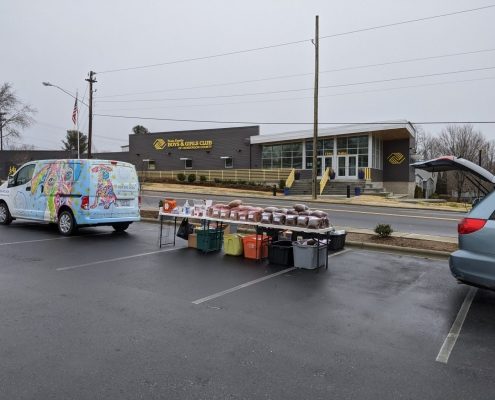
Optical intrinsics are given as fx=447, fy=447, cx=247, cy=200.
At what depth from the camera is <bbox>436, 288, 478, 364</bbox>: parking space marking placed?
176 inches

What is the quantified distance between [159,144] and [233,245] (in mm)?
44860

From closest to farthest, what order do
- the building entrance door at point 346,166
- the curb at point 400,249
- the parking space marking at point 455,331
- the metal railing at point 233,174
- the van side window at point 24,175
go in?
the parking space marking at point 455,331
the curb at point 400,249
the van side window at point 24,175
the building entrance door at point 346,166
the metal railing at point 233,174

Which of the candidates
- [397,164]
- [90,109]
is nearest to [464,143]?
[397,164]

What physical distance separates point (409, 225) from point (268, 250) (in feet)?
Answer: 29.2

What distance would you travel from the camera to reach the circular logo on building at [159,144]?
52069 mm

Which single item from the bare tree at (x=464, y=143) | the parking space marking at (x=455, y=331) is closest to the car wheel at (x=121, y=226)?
the parking space marking at (x=455, y=331)

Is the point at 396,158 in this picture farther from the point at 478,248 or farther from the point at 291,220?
the point at 478,248

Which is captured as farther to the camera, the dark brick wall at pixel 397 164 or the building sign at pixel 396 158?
the building sign at pixel 396 158

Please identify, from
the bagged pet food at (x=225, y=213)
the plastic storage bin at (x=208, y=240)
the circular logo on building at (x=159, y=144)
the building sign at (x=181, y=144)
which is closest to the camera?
the bagged pet food at (x=225, y=213)

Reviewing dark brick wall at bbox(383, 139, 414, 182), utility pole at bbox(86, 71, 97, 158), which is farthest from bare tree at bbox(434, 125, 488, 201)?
utility pole at bbox(86, 71, 97, 158)

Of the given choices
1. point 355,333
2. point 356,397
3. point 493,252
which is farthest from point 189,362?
point 493,252

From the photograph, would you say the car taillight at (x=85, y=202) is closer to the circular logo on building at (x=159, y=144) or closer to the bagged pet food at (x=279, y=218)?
the bagged pet food at (x=279, y=218)

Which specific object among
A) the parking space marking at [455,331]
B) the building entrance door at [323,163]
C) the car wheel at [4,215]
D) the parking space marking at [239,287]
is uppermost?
the building entrance door at [323,163]

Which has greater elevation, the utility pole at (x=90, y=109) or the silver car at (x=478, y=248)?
the utility pole at (x=90, y=109)
